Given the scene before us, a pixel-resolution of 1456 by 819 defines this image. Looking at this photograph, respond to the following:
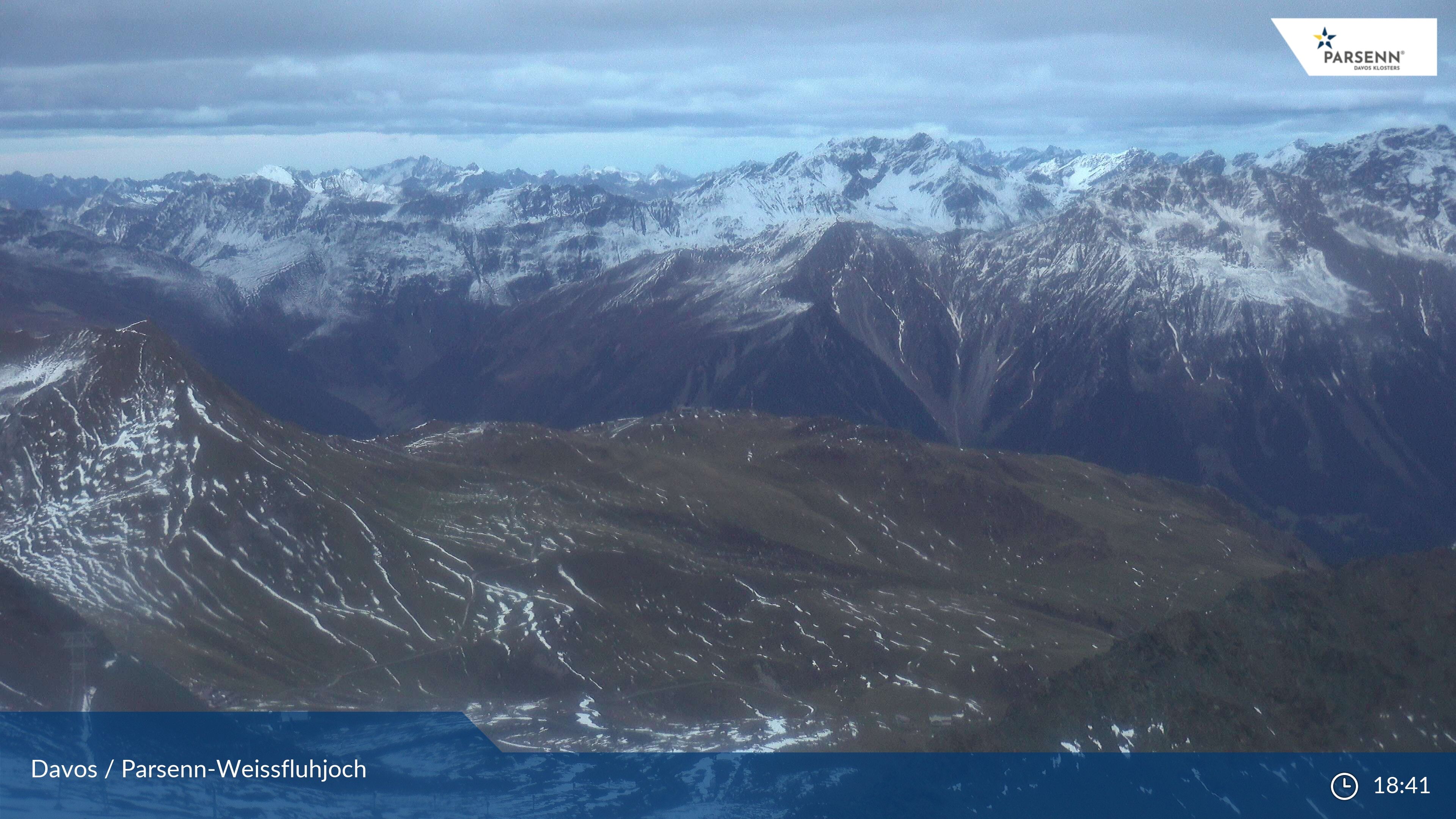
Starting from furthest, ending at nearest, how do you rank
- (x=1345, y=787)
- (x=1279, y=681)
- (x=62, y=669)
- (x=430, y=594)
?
1. (x=430, y=594)
2. (x=62, y=669)
3. (x=1279, y=681)
4. (x=1345, y=787)

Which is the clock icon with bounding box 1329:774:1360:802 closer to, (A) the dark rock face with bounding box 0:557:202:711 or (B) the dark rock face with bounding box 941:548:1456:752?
(B) the dark rock face with bounding box 941:548:1456:752

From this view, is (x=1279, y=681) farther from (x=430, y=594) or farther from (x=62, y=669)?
(x=430, y=594)

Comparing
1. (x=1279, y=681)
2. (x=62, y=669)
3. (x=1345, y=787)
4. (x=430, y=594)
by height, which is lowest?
(x=1345, y=787)

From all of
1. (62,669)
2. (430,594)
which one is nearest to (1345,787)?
(62,669)

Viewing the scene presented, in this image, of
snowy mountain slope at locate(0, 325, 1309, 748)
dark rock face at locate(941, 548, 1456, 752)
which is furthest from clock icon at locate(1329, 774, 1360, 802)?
snowy mountain slope at locate(0, 325, 1309, 748)

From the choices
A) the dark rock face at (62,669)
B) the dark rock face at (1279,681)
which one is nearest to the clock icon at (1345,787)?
the dark rock face at (1279,681)

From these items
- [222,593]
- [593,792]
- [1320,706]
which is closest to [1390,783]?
[1320,706]

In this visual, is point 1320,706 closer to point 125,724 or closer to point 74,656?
point 125,724
